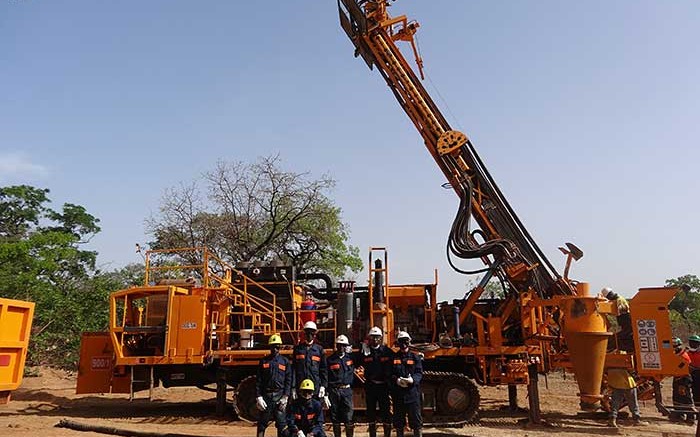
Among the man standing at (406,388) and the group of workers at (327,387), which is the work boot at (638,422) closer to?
the man standing at (406,388)

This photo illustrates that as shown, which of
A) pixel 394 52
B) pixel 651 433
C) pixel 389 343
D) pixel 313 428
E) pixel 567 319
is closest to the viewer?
pixel 313 428

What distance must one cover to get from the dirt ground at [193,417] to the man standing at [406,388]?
142cm

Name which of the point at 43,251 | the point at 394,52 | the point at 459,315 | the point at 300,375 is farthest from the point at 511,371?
the point at 43,251

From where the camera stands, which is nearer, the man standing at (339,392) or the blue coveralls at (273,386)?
the blue coveralls at (273,386)

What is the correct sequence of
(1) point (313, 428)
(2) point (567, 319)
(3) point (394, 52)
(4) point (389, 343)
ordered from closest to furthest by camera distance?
1. (1) point (313, 428)
2. (2) point (567, 319)
3. (4) point (389, 343)
4. (3) point (394, 52)

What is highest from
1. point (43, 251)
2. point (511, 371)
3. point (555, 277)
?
point (43, 251)

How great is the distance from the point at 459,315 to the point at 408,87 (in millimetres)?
5784

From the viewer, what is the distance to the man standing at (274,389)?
336 inches

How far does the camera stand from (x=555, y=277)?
1263 cm

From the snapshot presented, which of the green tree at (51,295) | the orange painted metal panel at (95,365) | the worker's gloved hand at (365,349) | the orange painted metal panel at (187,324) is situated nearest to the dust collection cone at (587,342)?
the worker's gloved hand at (365,349)

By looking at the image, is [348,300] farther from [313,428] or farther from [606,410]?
[606,410]

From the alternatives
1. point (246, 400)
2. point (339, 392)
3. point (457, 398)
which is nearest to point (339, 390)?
point (339, 392)

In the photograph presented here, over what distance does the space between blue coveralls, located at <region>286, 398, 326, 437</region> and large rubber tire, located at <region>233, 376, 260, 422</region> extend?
3899 millimetres

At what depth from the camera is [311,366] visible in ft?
29.4
